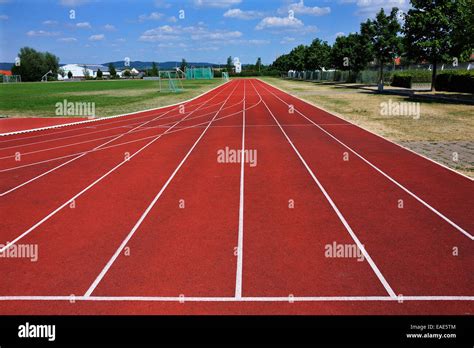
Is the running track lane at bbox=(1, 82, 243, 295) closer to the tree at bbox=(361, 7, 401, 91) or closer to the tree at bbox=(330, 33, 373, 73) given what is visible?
the tree at bbox=(361, 7, 401, 91)

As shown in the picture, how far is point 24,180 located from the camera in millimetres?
10844

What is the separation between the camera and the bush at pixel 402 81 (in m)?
44.7

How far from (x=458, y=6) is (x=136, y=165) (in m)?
33.2

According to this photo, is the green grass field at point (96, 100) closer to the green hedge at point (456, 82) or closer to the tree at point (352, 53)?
the tree at point (352, 53)

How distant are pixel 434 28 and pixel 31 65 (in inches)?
5000

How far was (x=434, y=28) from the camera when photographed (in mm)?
32812

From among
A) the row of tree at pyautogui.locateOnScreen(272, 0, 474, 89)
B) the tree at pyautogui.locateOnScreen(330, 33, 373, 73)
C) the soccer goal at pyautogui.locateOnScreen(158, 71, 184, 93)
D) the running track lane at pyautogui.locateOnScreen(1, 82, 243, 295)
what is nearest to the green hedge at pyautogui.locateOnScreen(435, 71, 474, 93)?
the row of tree at pyautogui.locateOnScreen(272, 0, 474, 89)

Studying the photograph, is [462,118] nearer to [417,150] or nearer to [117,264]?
[417,150]

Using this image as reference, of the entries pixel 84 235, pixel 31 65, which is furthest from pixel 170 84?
pixel 31 65

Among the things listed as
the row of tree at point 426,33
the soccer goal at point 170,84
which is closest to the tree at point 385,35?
the row of tree at point 426,33

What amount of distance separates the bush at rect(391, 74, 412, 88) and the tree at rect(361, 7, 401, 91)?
218 centimetres

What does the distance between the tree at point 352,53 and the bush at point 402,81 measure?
22.6ft

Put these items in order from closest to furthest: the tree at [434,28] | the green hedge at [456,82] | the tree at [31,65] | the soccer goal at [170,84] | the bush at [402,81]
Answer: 1. the tree at [434,28]
2. the green hedge at [456,82]
3. the soccer goal at [170,84]
4. the bush at [402,81]
5. the tree at [31,65]
